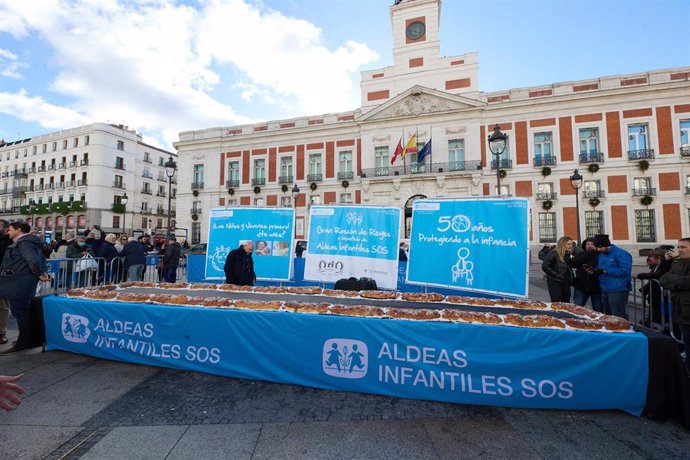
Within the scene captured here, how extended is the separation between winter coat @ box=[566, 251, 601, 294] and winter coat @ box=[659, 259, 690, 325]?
2.03m

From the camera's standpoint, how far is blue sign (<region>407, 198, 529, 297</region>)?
479cm

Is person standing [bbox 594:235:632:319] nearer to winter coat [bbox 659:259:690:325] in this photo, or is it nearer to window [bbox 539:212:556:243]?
winter coat [bbox 659:259:690:325]

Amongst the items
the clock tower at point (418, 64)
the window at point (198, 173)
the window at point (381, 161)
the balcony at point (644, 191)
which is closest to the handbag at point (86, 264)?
the window at point (381, 161)

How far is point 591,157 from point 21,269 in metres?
30.3

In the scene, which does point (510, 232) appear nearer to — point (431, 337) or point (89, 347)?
point (431, 337)

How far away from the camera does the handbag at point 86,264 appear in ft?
22.7

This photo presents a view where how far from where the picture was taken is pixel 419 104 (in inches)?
1057

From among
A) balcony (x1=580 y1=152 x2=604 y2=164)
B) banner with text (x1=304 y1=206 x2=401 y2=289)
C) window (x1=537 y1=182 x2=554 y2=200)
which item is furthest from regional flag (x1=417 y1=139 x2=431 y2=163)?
banner with text (x1=304 y1=206 x2=401 y2=289)

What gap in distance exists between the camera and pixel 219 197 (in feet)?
103

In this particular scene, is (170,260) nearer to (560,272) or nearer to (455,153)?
(560,272)

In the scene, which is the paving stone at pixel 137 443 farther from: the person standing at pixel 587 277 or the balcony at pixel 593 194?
the balcony at pixel 593 194

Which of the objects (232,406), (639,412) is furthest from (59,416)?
(639,412)

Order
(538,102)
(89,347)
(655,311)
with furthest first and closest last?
(538,102) < (655,311) < (89,347)

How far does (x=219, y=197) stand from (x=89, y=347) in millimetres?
29304
